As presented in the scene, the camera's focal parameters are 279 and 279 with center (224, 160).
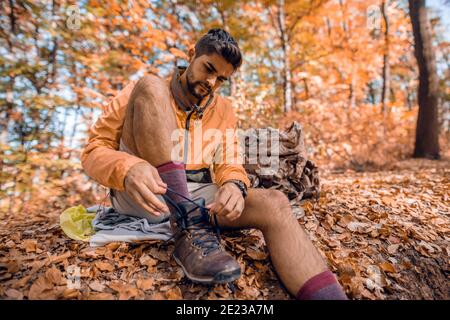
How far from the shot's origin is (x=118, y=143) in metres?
1.91

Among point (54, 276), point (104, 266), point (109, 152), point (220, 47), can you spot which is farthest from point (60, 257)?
point (220, 47)

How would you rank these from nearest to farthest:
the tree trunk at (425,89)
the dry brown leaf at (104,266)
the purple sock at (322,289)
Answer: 1. the purple sock at (322,289)
2. the dry brown leaf at (104,266)
3. the tree trunk at (425,89)

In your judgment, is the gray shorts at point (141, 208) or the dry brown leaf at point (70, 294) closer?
the dry brown leaf at point (70, 294)

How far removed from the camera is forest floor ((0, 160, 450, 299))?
5.01 ft

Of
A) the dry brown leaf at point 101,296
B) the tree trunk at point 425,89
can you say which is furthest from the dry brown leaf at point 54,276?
the tree trunk at point 425,89

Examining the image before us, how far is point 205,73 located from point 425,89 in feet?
24.3

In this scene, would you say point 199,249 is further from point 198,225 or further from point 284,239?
point 284,239

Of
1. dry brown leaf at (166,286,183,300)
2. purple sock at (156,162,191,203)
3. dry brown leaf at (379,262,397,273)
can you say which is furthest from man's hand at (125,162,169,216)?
dry brown leaf at (379,262,397,273)

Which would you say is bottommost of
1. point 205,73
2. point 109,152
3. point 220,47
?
point 109,152

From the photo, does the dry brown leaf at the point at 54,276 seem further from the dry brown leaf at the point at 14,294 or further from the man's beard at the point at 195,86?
the man's beard at the point at 195,86

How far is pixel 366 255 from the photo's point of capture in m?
2.01

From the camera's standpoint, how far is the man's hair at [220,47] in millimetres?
1888

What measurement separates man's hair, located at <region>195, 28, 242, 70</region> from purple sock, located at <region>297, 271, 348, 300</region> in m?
1.45
